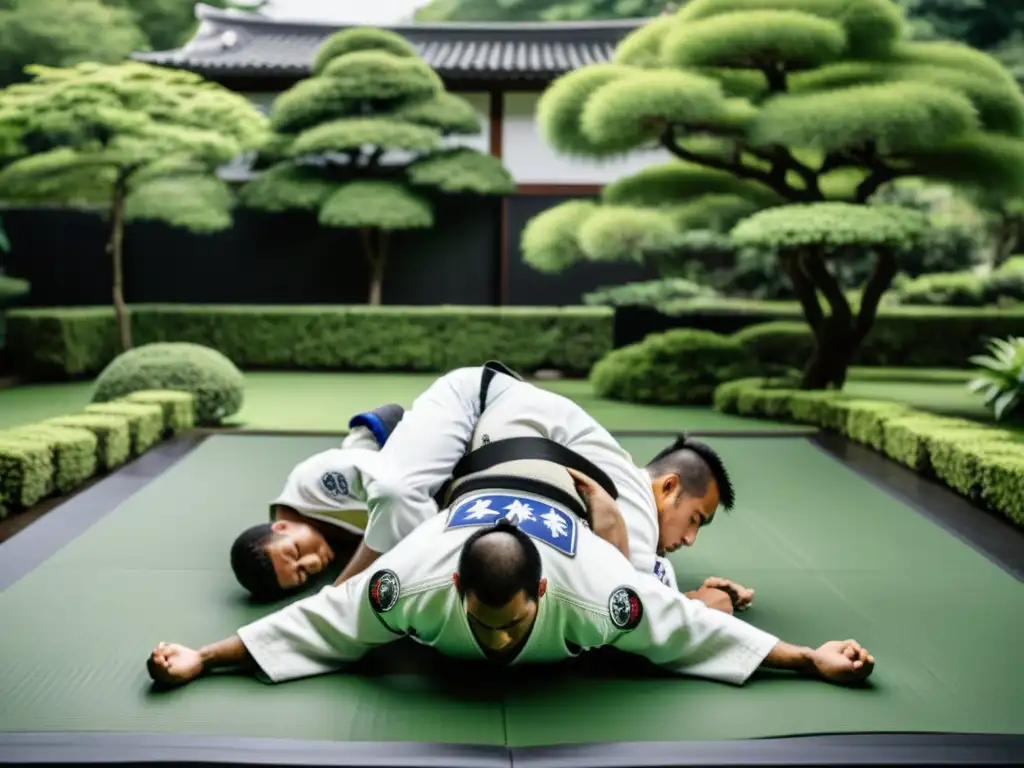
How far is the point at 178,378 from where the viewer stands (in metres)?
6.46

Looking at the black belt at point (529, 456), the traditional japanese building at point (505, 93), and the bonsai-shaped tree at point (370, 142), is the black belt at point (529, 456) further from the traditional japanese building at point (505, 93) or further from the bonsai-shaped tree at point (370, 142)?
the traditional japanese building at point (505, 93)

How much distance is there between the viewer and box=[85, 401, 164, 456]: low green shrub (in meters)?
5.29

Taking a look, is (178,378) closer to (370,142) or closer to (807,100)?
(807,100)

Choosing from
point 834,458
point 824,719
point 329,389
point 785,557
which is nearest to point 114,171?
point 329,389

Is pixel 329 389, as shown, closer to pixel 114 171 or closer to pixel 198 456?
pixel 114 171

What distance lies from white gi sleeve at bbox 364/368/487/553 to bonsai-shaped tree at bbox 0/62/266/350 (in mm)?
6747

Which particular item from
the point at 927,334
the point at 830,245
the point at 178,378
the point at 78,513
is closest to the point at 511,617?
the point at 78,513

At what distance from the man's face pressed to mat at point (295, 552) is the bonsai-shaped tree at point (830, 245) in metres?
4.93

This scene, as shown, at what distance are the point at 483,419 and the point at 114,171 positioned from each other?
7.59 m

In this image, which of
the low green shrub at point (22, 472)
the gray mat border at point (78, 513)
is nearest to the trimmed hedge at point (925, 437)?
the gray mat border at point (78, 513)

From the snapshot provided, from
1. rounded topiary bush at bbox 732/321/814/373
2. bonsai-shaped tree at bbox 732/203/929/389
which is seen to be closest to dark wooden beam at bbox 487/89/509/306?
rounded topiary bush at bbox 732/321/814/373

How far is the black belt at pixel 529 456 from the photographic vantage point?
2.44m

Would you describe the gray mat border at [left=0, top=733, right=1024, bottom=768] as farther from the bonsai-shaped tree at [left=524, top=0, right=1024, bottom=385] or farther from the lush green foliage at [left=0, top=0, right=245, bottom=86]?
the lush green foliage at [left=0, top=0, right=245, bottom=86]

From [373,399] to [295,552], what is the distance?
5.59m
